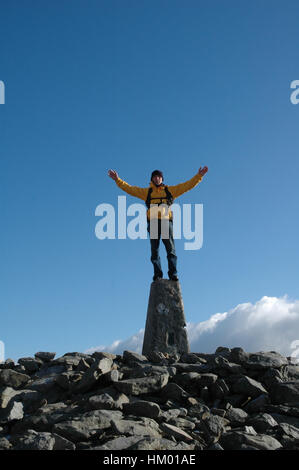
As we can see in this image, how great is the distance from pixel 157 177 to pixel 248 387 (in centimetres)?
726

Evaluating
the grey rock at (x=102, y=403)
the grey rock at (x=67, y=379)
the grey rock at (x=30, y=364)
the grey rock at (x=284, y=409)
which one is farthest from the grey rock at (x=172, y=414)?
the grey rock at (x=30, y=364)

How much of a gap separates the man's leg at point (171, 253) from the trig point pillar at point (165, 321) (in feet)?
1.17

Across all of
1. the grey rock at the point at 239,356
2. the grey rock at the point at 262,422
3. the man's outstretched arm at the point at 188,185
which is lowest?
the grey rock at the point at 262,422

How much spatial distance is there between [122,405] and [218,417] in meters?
1.85

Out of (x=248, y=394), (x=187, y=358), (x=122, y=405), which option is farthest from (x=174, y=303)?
(x=122, y=405)

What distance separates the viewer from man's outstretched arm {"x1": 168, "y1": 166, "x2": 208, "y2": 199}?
14.3 m

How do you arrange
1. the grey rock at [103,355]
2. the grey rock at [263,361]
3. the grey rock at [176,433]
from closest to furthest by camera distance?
1. the grey rock at [176,433]
2. the grey rock at [263,361]
3. the grey rock at [103,355]

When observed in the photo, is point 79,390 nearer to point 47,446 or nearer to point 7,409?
point 7,409

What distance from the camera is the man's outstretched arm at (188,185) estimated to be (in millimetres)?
14305

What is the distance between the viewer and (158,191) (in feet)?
46.8

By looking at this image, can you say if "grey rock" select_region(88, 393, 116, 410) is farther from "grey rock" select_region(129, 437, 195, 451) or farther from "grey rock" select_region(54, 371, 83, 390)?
"grey rock" select_region(129, 437, 195, 451)

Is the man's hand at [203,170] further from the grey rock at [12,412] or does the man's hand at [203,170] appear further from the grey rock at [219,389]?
the grey rock at [12,412]

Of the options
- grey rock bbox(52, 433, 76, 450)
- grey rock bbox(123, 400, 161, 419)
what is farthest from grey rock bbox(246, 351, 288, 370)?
grey rock bbox(52, 433, 76, 450)

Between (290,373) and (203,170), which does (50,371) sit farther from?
(203,170)
